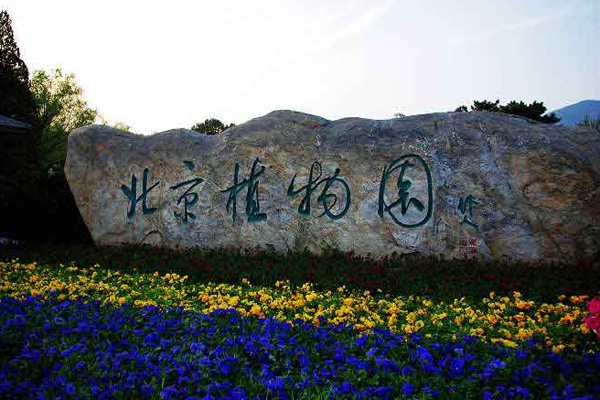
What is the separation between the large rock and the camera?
8.34 metres

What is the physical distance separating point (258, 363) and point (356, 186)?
5637mm

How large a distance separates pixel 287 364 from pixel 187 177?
22.5 feet

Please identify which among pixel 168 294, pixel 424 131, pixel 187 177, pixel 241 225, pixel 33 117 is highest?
pixel 33 117

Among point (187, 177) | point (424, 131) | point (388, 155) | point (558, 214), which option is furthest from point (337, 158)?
point (558, 214)

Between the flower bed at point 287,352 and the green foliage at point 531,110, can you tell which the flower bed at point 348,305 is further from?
the green foliage at point 531,110

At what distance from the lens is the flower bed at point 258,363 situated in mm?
3152

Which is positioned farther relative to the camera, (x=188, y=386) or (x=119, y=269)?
(x=119, y=269)

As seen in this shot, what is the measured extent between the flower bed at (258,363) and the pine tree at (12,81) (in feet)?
62.8

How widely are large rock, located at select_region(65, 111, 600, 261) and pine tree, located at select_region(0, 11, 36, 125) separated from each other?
41.1 feet

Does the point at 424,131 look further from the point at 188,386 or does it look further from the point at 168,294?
the point at 188,386

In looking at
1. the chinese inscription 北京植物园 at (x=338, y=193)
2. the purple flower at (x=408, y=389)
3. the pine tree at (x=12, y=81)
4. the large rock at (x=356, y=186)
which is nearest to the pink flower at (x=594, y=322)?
the purple flower at (x=408, y=389)

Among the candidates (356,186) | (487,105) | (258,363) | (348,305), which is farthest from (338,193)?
(487,105)

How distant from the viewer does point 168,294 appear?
250 inches

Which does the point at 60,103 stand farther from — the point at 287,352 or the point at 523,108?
the point at 287,352
